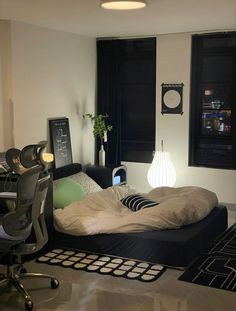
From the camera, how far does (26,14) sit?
15.5ft

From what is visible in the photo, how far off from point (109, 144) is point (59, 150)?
108 centimetres

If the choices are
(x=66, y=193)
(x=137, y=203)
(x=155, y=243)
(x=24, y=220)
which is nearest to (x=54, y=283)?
(x=24, y=220)

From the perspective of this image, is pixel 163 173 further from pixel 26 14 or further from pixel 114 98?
pixel 26 14

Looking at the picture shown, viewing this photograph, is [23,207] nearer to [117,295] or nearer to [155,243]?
[117,295]

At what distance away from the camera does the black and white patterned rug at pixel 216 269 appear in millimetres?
3771

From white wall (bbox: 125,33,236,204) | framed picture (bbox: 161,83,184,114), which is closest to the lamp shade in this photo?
white wall (bbox: 125,33,236,204)

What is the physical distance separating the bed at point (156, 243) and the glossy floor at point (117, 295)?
0.66ft

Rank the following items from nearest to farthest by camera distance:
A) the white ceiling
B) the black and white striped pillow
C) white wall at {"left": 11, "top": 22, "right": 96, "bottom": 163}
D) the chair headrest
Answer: the chair headrest → the white ceiling → the black and white striped pillow → white wall at {"left": 11, "top": 22, "right": 96, "bottom": 163}

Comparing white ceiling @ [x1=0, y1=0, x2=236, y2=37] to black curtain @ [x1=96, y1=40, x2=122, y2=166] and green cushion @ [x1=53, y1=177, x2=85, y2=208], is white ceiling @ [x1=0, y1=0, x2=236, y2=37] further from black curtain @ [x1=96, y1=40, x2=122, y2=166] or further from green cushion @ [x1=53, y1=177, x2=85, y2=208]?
green cushion @ [x1=53, y1=177, x2=85, y2=208]

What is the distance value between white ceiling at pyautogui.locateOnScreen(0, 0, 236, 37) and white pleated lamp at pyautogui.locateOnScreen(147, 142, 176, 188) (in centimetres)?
164

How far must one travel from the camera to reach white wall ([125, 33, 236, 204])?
6.26 meters

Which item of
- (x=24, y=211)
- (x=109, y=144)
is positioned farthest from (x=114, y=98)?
(x=24, y=211)

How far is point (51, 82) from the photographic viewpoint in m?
5.86

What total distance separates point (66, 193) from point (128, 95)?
7.59ft
